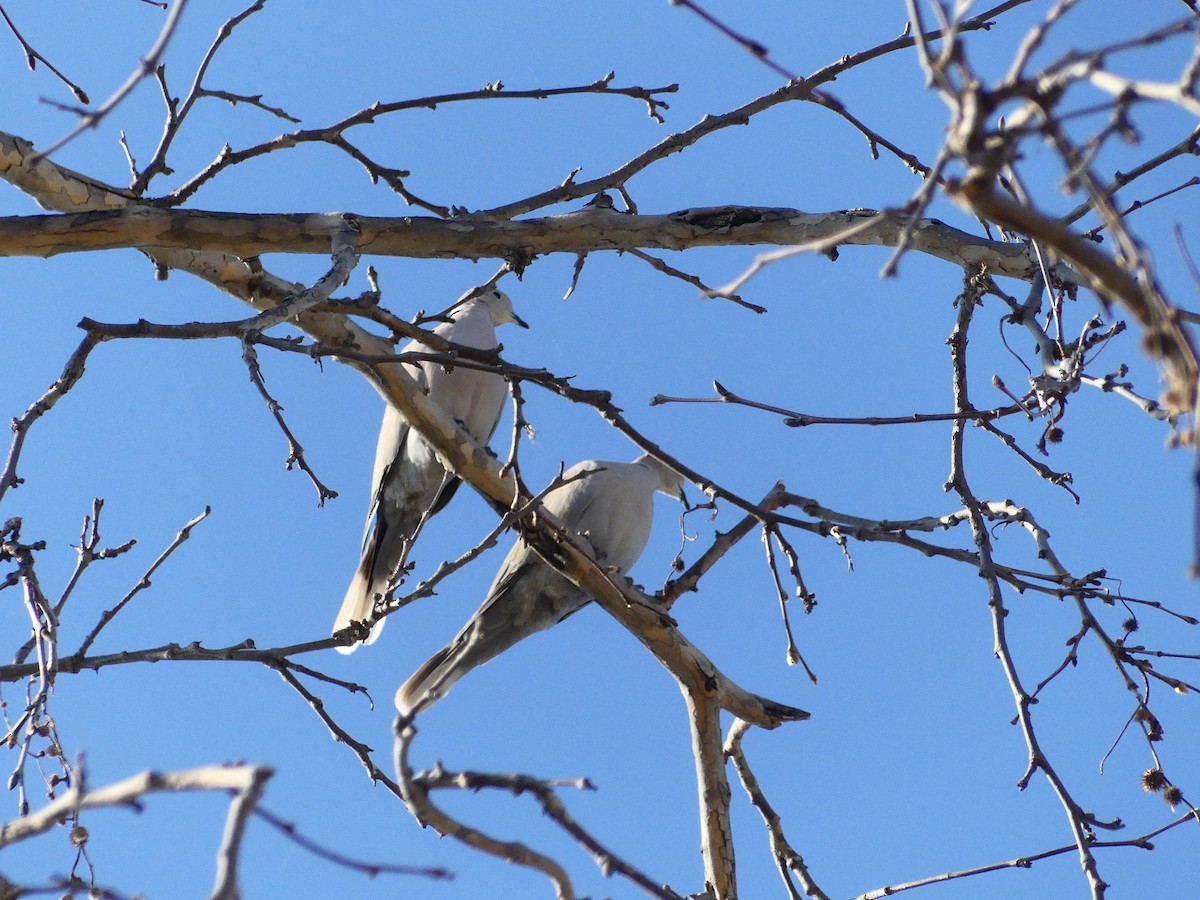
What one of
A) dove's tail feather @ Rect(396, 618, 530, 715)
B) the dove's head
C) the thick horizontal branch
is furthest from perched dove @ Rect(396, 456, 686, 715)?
the dove's head

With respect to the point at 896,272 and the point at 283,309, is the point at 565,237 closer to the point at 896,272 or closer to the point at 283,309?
the point at 283,309

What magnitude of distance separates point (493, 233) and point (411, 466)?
2525 mm

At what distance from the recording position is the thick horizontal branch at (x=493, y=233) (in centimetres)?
284

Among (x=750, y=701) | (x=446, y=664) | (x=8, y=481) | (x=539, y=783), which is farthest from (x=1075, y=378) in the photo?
(x=446, y=664)

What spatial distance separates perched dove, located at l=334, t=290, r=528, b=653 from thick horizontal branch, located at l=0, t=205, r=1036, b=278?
2.04 metres

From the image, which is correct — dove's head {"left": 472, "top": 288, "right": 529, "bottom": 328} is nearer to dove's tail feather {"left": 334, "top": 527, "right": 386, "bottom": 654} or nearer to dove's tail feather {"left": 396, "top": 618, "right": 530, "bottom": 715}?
dove's tail feather {"left": 334, "top": 527, "right": 386, "bottom": 654}

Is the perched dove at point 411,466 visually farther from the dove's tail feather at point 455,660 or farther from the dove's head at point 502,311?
the dove's head at point 502,311

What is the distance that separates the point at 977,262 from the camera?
3.16m

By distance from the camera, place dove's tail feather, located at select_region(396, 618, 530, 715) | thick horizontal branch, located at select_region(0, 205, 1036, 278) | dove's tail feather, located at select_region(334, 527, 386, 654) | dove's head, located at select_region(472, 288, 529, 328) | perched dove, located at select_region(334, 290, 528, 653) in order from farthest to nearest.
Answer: dove's head, located at select_region(472, 288, 529, 328) → perched dove, located at select_region(334, 290, 528, 653) → dove's tail feather, located at select_region(334, 527, 386, 654) → dove's tail feather, located at select_region(396, 618, 530, 715) → thick horizontal branch, located at select_region(0, 205, 1036, 278)

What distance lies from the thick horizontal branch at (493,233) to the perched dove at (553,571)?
3.81 ft

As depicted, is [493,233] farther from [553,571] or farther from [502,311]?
[502,311]

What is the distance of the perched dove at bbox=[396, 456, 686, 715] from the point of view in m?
4.63

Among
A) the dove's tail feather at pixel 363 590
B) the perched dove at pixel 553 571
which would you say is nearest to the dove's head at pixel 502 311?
the perched dove at pixel 553 571

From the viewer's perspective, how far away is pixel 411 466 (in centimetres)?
536
